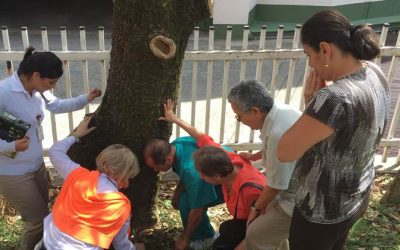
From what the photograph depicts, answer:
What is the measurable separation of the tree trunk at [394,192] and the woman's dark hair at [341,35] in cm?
247

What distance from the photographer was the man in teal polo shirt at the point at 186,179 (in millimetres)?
2945

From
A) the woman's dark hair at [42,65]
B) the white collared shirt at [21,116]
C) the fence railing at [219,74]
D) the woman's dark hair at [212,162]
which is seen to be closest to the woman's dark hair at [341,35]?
the woman's dark hair at [212,162]

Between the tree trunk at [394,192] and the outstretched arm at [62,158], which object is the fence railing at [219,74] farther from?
the outstretched arm at [62,158]

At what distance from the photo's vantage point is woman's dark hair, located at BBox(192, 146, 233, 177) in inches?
106

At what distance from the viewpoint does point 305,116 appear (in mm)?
1916

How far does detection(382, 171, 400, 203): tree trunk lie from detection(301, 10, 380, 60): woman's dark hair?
247cm

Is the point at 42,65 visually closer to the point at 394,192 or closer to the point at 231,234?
the point at 231,234

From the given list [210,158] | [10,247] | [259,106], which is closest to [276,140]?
[259,106]

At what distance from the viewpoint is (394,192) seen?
13.5 ft

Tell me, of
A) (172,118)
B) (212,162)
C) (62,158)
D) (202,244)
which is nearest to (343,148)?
(212,162)

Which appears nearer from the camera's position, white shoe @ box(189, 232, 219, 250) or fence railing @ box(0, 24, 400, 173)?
white shoe @ box(189, 232, 219, 250)

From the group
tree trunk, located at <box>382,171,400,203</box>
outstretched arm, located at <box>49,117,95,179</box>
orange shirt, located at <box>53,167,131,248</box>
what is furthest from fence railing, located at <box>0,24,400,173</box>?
orange shirt, located at <box>53,167,131,248</box>

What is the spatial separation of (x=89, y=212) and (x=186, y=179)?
813mm

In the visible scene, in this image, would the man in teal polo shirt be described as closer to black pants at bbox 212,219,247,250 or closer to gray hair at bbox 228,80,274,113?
black pants at bbox 212,219,247,250
